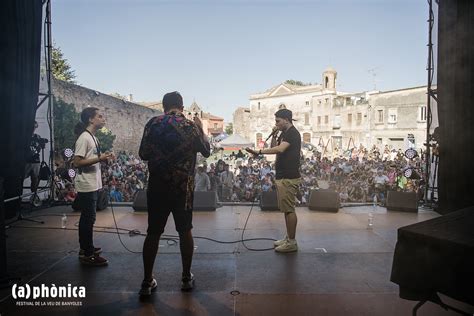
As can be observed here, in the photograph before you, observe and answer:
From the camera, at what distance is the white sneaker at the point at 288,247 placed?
161 inches

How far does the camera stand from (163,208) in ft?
9.66

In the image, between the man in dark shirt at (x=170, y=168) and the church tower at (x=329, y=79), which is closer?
the man in dark shirt at (x=170, y=168)

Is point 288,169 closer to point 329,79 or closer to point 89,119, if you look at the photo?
point 89,119

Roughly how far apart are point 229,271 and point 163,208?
104cm

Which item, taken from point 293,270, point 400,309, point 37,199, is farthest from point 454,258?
point 37,199

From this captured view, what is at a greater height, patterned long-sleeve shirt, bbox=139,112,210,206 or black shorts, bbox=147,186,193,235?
patterned long-sleeve shirt, bbox=139,112,210,206

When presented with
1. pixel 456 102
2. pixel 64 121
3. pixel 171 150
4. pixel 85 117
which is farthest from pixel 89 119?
pixel 64 121

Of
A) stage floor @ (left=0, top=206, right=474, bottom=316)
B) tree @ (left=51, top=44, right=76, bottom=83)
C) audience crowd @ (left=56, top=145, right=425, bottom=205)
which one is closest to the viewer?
stage floor @ (left=0, top=206, right=474, bottom=316)

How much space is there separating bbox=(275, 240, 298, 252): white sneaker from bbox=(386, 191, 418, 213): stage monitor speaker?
3.25 meters

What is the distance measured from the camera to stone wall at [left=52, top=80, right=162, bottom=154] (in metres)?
15.5

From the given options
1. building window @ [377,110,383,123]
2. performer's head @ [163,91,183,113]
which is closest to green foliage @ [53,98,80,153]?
performer's head @ [163,91,183,113]

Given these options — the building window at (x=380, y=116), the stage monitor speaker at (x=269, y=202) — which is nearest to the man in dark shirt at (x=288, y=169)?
the stage monitor speaker at (x=269, y=202)

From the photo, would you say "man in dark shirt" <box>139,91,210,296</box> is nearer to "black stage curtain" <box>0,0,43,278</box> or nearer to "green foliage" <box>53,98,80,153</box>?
"black stage curtain" <box>0,0,43,278</box>

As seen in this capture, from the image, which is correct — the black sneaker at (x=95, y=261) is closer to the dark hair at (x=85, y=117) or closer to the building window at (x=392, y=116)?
the dark hair at (x=85, y=117)
